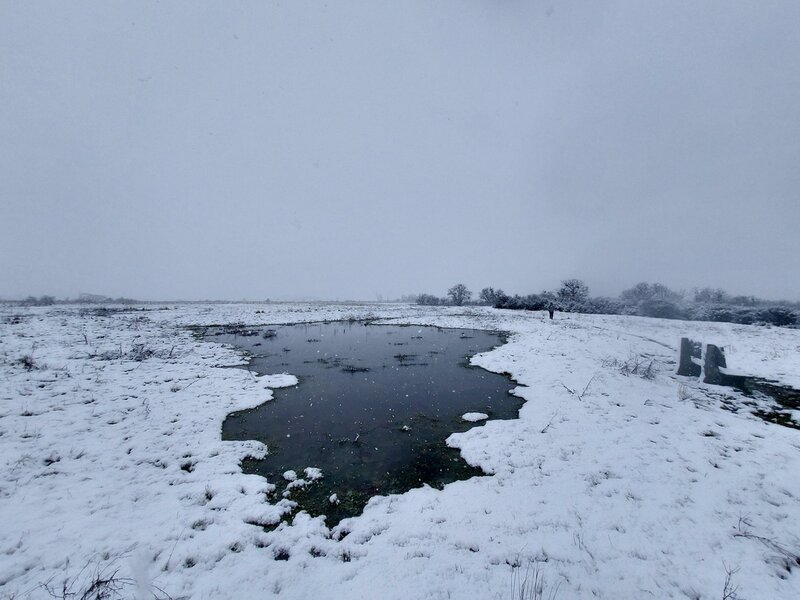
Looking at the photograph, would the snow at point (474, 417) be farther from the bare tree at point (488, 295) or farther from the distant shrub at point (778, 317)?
the bare tree at point (488, 295)

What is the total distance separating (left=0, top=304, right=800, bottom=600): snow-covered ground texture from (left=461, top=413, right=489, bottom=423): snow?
0.83 m

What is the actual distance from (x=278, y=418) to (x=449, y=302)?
7819 cm

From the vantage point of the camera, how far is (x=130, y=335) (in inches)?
816

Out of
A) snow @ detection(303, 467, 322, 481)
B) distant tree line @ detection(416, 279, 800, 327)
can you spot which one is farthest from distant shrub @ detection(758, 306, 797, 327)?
snow @ detection(303, 467, 322, 481)

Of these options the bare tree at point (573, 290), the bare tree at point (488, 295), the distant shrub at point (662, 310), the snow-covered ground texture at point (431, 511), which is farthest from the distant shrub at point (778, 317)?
the bare tree at point (488, 295)

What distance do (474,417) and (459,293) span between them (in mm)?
70896

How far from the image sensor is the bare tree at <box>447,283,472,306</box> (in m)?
78.1

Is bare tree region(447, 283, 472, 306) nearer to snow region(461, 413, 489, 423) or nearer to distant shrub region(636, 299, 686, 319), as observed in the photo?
distant shrub region(636, 299, 686, 319)

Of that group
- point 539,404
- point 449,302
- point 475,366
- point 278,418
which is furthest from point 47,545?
point 449,302

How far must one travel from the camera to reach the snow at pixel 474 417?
30.0 ft

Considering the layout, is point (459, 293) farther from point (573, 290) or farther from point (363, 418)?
point (363, 418)

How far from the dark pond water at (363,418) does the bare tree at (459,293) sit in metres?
60.6

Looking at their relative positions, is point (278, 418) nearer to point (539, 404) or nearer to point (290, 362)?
point (290, 362)

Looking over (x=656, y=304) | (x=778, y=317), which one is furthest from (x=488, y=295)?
(x=778, y=317)
